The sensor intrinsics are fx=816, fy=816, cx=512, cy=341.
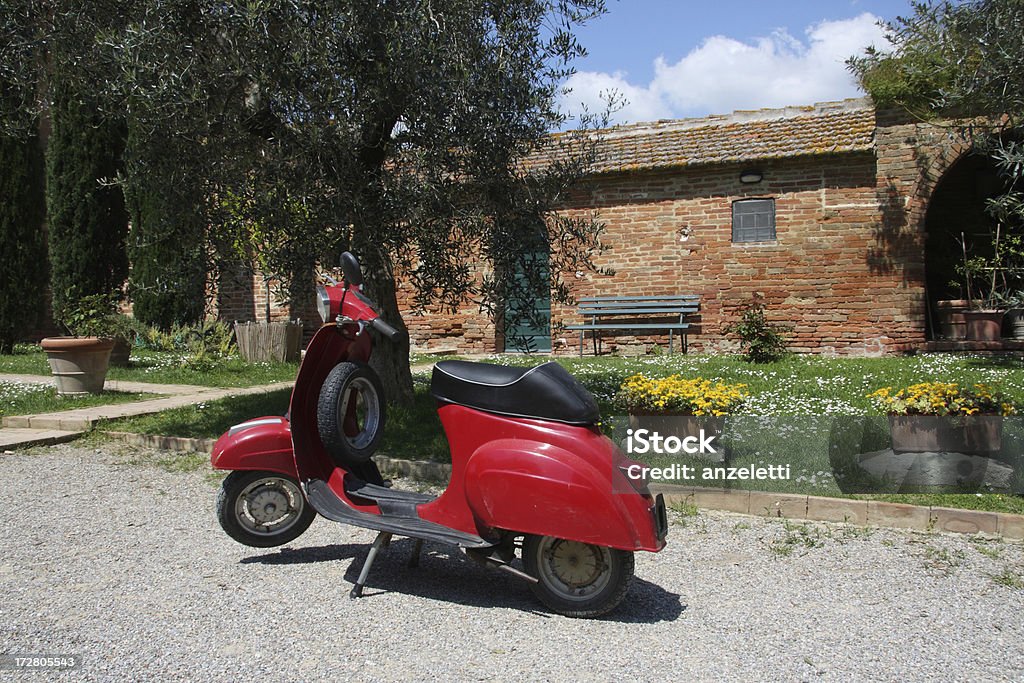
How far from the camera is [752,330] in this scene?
12484 mm

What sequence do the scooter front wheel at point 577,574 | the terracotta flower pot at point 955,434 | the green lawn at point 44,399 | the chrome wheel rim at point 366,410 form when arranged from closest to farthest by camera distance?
the scooter front wheel at point 577,574 → the chrome wheel rim at point 366,410 → the terracotta flower pot at point 955,434 → the green lawn at point 44,399

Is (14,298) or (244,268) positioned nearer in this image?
(244,268)

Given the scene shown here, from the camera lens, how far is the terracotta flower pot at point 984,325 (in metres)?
13.0

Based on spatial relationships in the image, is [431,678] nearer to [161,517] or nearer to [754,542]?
[754,542]

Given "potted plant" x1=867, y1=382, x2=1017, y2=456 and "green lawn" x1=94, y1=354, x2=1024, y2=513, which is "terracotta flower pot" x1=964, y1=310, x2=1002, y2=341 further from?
"potted plant" x1=867, y1=382, x2=1017, y2=456

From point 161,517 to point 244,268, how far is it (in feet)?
10.3

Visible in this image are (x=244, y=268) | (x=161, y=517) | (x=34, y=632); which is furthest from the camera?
(x=244, y=268)

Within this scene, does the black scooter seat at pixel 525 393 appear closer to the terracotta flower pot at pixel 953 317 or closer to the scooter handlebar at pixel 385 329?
the scooter handlebar at pixel 385 329

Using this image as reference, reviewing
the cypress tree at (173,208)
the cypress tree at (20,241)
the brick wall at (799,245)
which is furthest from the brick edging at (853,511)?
the cypress tree at (20,241)

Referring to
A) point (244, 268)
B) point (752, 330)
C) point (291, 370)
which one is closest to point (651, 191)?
point (752, 330)

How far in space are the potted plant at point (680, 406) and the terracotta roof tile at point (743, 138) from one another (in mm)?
8216

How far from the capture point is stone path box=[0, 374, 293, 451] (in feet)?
25.3

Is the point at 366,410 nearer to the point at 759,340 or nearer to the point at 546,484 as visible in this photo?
the point at 546,484

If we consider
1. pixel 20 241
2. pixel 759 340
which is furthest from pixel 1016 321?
pixel 20 241
